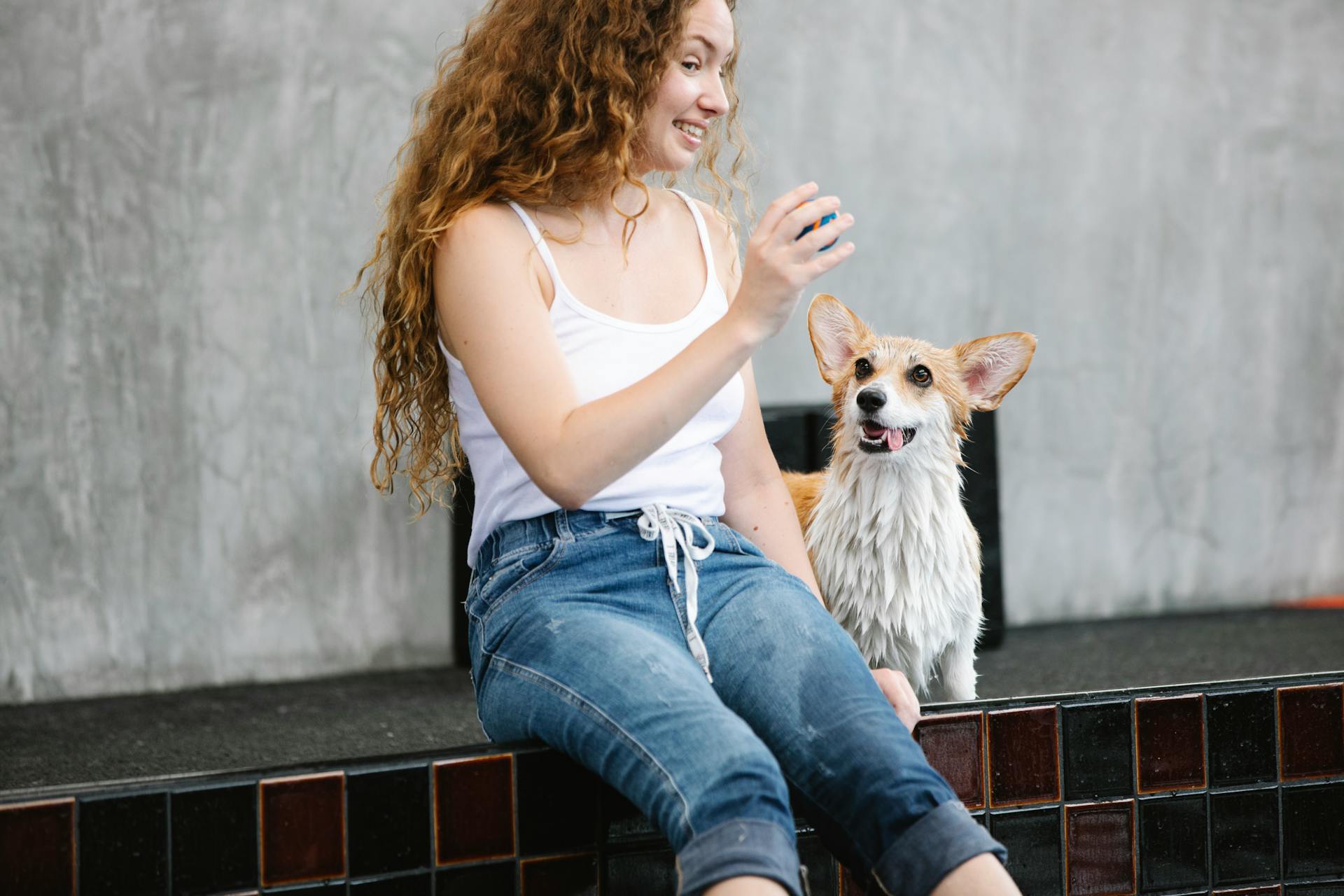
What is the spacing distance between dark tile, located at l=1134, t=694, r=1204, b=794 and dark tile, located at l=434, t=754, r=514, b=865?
29.9 inches

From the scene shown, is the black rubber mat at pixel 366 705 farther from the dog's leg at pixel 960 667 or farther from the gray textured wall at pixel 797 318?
the dog's leg at pixel 960 667

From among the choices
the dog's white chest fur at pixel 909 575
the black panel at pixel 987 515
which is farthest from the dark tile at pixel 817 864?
the black panel at pixel 987 515

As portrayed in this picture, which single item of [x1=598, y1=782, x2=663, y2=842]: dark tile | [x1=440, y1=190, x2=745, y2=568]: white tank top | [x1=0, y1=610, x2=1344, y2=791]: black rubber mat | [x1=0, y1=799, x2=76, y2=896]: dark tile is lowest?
[x1=0, y1=610, x2=1344, y2=791]: black rubber mat

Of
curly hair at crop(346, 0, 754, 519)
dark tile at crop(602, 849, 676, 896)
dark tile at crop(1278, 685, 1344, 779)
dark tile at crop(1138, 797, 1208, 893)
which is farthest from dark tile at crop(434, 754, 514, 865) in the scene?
dark tile at crop(1278, 685, 1344, 779)

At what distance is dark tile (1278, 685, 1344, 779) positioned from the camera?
1.46 m

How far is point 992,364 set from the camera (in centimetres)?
150

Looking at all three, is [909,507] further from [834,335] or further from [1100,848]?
[1100,848]

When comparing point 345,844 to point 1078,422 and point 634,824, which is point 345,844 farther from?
point 1078,422

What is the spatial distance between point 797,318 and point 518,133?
6.06ft

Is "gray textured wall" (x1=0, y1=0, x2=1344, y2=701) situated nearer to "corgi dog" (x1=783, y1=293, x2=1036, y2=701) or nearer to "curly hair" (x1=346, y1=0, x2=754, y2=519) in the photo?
"curly hair" (x1=346, y1=0, x2=754, y2=519)

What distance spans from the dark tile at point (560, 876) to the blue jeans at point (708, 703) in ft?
0.44

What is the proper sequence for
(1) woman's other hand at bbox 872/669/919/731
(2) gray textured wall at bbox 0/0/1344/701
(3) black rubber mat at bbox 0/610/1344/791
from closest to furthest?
(1) woman's other hand at bbox 872/669/919/731
(3) black rubber mat at bbox 0/610/1344/791
(2) gray textured wall at bbox 0/0/1344/701

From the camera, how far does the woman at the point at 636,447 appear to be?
1055 millimetres

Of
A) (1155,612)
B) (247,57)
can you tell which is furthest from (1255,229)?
(247,57)
